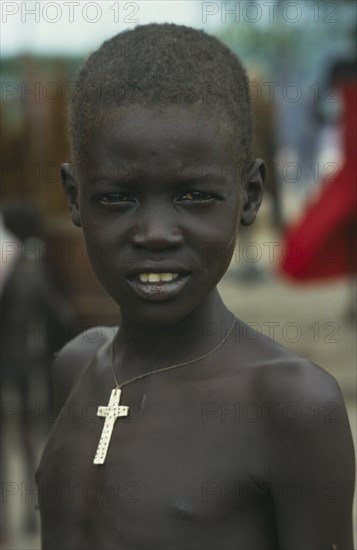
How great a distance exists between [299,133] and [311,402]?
477 inches

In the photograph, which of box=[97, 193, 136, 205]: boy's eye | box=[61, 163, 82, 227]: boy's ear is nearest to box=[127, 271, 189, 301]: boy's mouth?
box=[97, 193, 136, 205]: boy's eye

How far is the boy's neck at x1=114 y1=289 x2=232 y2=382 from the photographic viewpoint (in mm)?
2088

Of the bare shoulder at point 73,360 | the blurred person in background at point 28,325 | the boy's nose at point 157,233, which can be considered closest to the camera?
the boy's nose at point 157,233

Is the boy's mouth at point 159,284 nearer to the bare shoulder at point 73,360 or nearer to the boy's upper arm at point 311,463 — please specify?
the boy's upper arm at point 311,463

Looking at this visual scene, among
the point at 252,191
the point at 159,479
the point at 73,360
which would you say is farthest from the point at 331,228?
the point at 159,479

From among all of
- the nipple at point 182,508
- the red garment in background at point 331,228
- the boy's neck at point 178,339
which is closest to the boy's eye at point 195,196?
the boy's neck at point 178,339

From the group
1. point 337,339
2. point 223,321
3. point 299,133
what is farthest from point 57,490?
point 299,133

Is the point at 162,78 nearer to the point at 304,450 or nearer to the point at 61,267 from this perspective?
the point at 304,450

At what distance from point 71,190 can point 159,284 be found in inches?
12.9

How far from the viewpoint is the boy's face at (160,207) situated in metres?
1.89

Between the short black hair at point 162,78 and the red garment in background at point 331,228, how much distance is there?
5.48 metres

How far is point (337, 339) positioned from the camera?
9844 mm

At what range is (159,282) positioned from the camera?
194 centimetres

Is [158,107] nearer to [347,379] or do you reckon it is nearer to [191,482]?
[191,482]
